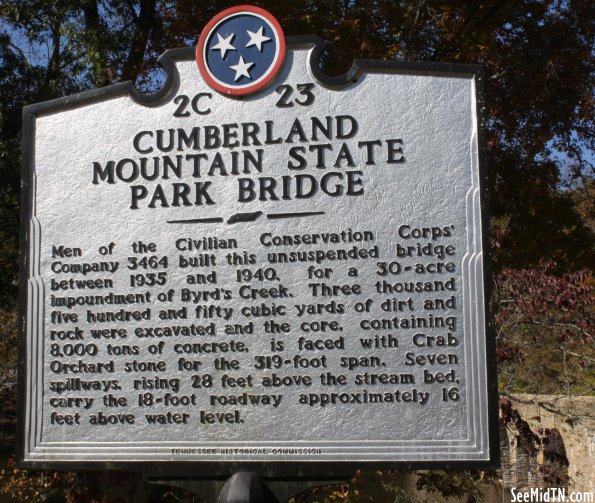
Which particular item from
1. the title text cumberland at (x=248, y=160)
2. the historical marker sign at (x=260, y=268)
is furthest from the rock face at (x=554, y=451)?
the title text cumberland at (x=248, y=160)

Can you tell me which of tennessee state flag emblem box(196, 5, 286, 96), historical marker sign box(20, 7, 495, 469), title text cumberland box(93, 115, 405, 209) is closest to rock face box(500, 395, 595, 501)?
historical marker sign box(20, 7, 495, 469)

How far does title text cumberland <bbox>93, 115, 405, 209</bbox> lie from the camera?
4.38 m

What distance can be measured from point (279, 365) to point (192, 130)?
1490 millimetres

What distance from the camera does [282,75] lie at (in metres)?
4.55

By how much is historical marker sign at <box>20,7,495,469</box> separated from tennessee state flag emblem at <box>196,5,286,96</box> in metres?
0.01

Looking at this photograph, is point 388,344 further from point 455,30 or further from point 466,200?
point 455,30

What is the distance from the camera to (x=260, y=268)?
436cm

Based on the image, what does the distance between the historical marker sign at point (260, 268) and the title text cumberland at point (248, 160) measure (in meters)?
0.01

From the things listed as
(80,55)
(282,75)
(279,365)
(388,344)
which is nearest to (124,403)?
(279,365)

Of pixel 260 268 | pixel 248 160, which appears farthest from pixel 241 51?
pixel 260 268

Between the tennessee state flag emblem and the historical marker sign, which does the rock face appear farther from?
the tennessee state flag emblem

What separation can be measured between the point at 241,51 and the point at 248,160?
0.67m

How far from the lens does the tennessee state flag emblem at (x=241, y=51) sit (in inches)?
179

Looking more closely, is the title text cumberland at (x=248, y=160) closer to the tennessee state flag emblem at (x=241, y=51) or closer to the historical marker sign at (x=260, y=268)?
the historical marker sign at (x=260, y=268)
